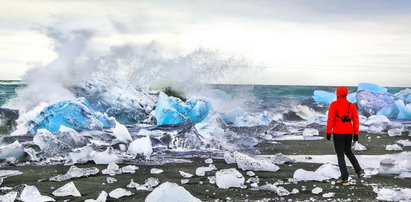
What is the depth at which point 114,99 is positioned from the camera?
558 inches

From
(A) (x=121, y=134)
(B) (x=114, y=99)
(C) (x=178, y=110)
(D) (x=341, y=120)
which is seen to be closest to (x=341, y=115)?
(D) (x=341, y=120)

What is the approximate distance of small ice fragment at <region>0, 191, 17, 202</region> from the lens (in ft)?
16.2

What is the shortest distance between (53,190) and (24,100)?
30.3ft

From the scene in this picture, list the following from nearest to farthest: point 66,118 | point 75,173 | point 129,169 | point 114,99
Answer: point 75,173, point 129,169, point 66,118, point 114,99

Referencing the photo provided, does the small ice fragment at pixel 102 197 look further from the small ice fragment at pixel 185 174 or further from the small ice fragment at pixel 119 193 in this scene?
the small ice fragment at pixel 185 174

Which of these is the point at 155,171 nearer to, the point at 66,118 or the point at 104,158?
the point at 104,158

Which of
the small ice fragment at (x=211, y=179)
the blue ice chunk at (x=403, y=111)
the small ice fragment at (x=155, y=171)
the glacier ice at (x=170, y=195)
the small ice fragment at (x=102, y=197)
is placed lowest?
the blue ice chunk at (x=403, y=111)

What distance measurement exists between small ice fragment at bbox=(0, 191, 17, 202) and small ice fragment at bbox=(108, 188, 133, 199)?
1.03 meters

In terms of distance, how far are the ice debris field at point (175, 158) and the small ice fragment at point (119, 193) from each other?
0.01m

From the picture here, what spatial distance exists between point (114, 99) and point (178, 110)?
2098 mm

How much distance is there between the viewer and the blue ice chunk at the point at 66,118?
1099 centimetres

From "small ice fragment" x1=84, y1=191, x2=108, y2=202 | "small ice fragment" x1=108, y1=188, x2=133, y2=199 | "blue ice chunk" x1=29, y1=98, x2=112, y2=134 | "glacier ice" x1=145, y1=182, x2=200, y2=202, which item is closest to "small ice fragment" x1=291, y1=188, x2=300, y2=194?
"glacier ice" x1=145, y1=182, x2=200, y2=202

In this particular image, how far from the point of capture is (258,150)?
29.3 ft

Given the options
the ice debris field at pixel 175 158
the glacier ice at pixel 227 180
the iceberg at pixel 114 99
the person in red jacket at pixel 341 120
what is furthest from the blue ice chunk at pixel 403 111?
the glacier ice at pixel 227 180
